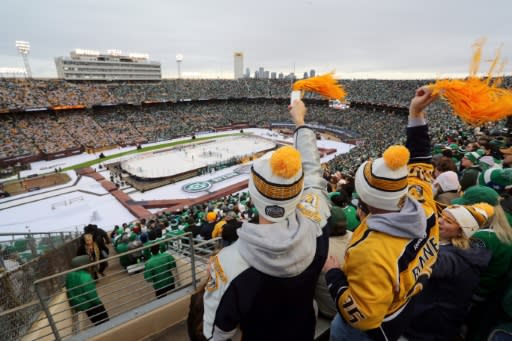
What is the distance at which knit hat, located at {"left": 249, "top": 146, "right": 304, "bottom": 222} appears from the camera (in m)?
1.27

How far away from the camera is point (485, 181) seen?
362 cm

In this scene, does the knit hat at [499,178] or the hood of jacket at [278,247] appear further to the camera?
the knit hat at [499,178]

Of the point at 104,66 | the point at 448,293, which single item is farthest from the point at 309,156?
the point at 104,66

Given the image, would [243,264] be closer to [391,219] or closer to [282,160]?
[282,160]

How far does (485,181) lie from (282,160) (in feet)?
12.7

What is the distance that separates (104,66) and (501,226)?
82534 mm

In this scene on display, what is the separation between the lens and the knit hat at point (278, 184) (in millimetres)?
1267

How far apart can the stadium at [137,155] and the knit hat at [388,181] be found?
244 cm

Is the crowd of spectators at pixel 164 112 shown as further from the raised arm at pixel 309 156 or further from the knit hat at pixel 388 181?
the knit hat at pixel 388 181

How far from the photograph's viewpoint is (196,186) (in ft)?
67.7

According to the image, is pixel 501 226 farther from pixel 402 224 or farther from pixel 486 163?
pixel 486 163

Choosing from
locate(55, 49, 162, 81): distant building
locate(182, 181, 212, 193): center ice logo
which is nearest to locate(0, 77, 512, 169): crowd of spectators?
locate(182, 181, 212, 193): center ice logo

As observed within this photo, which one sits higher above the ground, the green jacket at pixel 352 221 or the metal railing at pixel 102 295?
the green jacket at pixel 352 221

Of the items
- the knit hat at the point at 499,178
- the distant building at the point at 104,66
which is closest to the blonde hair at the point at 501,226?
the knit hat at the point at 499,178
